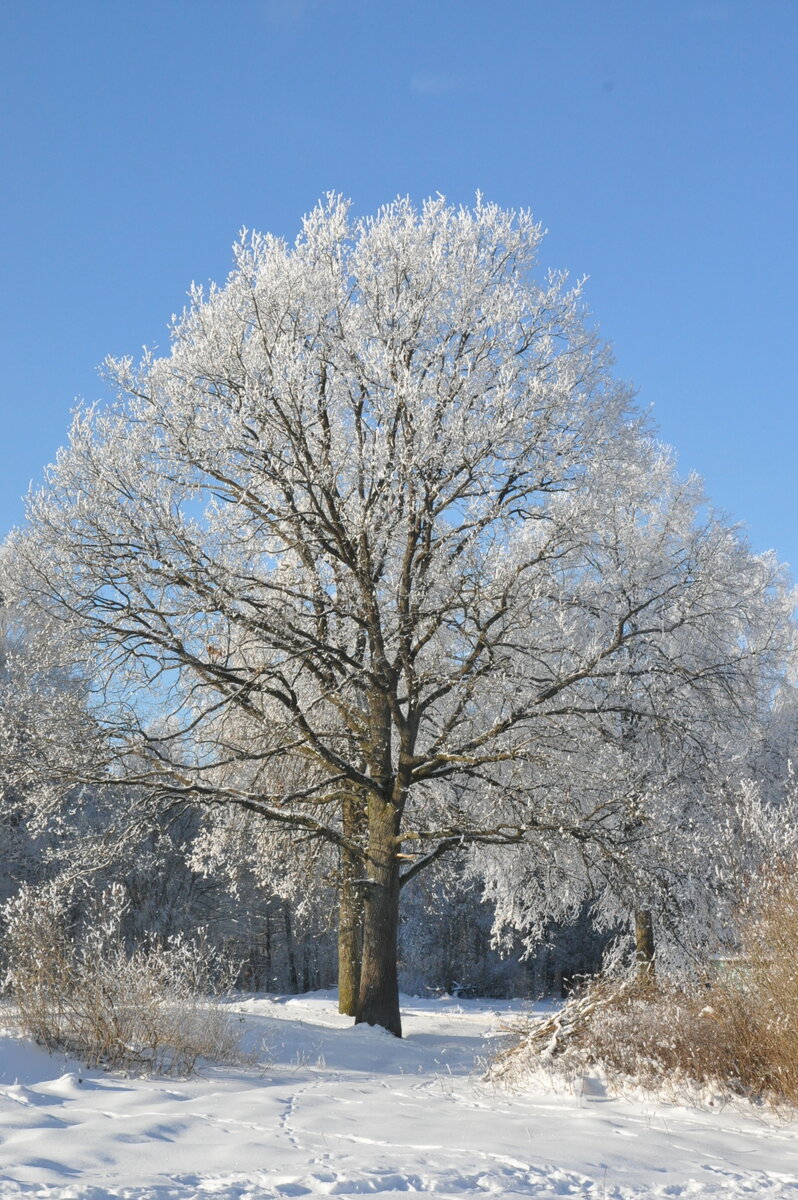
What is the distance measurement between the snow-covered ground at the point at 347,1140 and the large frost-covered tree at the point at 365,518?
460 cm

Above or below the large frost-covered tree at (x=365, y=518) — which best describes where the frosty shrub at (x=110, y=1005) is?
below

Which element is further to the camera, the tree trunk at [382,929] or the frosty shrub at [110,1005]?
the tree trunk at [382,929]

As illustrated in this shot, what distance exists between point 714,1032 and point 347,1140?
128 inches

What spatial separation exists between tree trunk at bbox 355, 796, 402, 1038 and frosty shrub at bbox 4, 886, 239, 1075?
3.80 meters

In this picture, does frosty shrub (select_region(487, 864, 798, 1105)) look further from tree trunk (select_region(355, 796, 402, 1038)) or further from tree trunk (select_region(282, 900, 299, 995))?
tree trunk (select_region(282, 900, 299, 995))

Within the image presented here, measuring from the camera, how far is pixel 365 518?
1074cm

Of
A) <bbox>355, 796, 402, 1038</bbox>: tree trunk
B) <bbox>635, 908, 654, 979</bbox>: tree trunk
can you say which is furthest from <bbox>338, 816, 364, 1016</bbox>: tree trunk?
<bbox>635, 908, 654, 979</bbox>: tree trunk

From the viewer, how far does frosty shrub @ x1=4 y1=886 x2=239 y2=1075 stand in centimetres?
727

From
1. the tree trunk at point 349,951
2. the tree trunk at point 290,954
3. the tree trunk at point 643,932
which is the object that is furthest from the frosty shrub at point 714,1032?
the tree trunk at point 290,954

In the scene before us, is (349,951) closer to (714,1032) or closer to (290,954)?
(714,1032)

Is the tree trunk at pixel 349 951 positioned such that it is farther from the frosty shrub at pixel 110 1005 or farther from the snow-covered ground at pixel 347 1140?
the snow-covered ground at pixel 347 1140

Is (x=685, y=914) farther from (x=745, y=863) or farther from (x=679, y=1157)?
(x=679, y=1157)

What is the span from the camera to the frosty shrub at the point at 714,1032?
671 centimetres

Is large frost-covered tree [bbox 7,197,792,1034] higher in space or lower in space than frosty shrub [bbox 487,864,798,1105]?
higher
